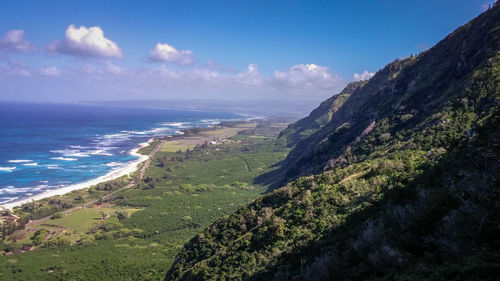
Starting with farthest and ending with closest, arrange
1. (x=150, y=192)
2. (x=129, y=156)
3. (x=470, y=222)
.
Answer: (x=129, y=156), (x=150, y=192), (x=470, y=222)

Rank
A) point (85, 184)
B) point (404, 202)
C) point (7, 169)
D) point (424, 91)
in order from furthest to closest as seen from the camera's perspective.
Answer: point (7, 169)
point (85, 184)
point (424, 91)
point (404, 202)

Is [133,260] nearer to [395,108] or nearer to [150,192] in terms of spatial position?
[150,192]

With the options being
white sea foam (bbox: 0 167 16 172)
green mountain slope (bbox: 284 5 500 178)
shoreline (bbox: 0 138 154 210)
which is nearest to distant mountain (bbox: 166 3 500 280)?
green mountain slope (bbox: 284 5 500 178)

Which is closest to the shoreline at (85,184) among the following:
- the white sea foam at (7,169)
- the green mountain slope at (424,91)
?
the white sea foam at (7,169)

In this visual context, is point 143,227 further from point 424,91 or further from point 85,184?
point 424,91

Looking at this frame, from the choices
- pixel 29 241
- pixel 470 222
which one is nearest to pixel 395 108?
pixel 470 222

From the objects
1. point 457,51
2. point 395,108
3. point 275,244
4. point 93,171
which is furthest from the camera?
point 93,171

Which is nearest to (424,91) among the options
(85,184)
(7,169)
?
(85,184)
